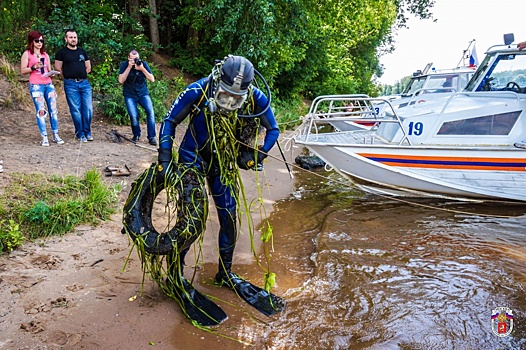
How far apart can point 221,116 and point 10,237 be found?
2.40 meters

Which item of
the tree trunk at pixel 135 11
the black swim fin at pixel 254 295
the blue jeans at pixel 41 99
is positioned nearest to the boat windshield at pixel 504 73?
the black swim fin at pixel 254 295

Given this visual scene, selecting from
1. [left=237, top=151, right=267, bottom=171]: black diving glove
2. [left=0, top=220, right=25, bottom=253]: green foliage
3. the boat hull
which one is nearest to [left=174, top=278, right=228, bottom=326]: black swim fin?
[left=237, top=151, right=267, bottom=171]: black diving glove

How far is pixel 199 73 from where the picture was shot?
12.5m

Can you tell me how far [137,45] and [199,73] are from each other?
2442 mm

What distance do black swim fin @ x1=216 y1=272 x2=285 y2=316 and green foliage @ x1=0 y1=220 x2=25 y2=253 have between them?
76.3 inches

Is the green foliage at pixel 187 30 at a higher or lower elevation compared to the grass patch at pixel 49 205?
higher

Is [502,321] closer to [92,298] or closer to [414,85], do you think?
[92,298]

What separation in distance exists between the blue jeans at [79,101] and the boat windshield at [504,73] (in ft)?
21.5

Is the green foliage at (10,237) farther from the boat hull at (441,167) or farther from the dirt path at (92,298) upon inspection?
the boat hull at (441,167)

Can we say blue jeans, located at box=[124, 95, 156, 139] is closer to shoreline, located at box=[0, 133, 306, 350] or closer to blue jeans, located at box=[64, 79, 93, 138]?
blue jeans, located at box=[64, 79, 93, 138]

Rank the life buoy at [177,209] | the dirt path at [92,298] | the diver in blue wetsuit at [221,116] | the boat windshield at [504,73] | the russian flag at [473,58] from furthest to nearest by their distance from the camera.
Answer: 1. the russian flag at [473,58]
2. the boat windshield at [504,73]
3. the life buoy at [177,209]
4. the diver in blue wetsuit at [221,116]
5. the dirt path at [92,298]

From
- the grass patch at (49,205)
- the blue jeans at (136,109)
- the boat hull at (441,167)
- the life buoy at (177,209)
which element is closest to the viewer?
the life buoy at (177,209)

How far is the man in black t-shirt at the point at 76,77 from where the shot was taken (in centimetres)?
622

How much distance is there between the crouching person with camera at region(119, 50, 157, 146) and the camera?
664 cm
